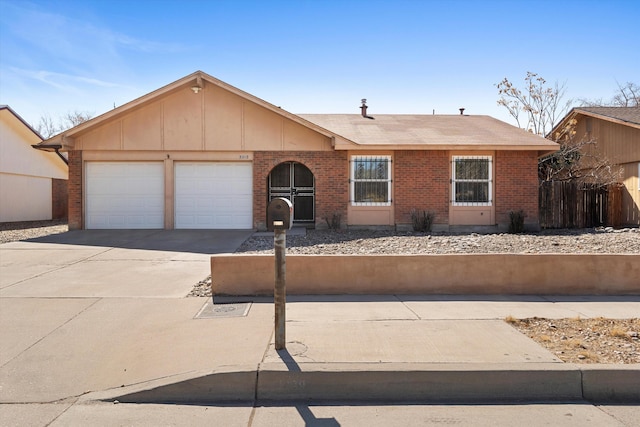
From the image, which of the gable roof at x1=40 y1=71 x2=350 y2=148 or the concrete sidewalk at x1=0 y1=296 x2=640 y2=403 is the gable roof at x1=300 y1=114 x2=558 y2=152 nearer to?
the gable roof at x1=40 y1=71 x2=350 y2=148

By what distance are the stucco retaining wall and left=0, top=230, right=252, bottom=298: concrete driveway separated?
2.27 metres

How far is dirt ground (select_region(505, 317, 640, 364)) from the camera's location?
446cm

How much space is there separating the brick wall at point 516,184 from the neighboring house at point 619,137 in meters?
4.92

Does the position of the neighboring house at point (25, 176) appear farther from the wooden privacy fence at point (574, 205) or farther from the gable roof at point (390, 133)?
the wooden privacy fence at point (574, 205)

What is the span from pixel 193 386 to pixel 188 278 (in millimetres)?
4436

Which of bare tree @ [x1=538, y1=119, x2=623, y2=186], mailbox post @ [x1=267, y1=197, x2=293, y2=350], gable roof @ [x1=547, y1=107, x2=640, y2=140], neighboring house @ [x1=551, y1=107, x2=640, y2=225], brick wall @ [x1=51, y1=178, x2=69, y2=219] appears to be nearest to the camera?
mailbox post @ [x1=267, y1=197, x2=293, y2=350]

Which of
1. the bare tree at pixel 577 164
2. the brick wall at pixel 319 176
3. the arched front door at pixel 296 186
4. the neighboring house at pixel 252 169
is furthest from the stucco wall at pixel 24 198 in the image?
the bare tree at pixel 577 164

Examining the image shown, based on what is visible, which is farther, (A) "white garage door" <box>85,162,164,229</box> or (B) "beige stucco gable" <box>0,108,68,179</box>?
(B) "beige stucco gable" <box>0,108,68,179</box>

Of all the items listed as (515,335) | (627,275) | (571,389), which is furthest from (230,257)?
(627,275)

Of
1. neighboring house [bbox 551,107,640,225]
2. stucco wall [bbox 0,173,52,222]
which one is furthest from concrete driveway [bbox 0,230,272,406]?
neighboring house [bbox 551,107,640,225]

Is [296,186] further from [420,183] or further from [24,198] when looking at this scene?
[24,198]

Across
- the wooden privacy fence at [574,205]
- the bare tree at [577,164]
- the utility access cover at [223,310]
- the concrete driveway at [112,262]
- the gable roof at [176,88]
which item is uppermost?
the gable roof at [176,88]

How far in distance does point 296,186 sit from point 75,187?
7324mm

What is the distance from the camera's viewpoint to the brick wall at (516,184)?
15.5 metres
